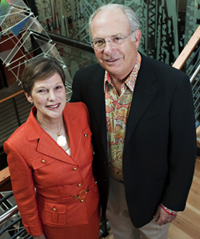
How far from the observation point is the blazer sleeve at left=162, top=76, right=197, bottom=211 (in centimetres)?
125

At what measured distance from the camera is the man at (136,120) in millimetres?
1272

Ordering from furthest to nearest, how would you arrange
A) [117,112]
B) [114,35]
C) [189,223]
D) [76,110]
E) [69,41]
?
Answer: [69,41]
[189,223]
[76,110]
[117,112]
[114,35]

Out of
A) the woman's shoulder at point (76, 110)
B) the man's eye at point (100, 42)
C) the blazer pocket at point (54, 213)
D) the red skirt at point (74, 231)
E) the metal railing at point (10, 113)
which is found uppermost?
the man's eye at point (100, 42)

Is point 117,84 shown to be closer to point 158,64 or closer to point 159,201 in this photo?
point 158,64

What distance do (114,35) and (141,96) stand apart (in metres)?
0.32

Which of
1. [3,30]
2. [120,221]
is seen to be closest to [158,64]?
[120,221]

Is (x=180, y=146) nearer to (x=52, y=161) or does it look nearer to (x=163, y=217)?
(x=163, y=217)

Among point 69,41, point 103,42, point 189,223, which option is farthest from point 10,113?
point 103,42

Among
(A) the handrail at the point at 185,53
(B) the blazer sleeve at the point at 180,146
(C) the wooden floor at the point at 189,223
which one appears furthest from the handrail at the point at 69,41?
(B) the blazer sleeve at the point at 180,146

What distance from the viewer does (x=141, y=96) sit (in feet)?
4.36

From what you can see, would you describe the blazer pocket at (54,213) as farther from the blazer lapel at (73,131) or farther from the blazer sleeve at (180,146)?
the blazer sleeve at (180,146)

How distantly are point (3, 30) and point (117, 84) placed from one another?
3.62 m

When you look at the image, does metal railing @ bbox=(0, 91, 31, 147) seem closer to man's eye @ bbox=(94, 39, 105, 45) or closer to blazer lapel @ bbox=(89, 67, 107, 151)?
blazer lapel @ bbox=(89, 67, 107, 151)

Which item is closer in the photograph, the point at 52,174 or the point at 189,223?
the point at 52,174
